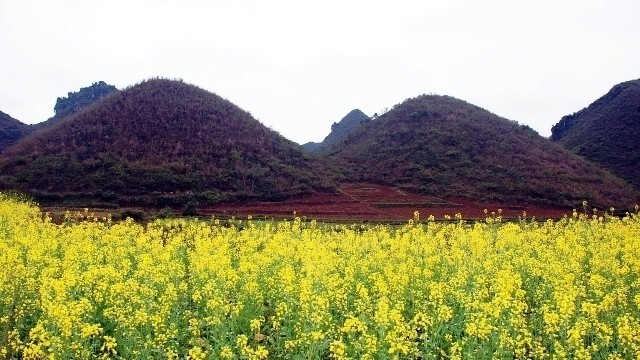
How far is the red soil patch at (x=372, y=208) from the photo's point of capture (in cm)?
5034

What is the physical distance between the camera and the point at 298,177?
69.8 m

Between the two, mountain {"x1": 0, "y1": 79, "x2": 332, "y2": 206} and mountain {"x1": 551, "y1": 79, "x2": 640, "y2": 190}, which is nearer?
mountain {"x1": 0, "y1": 79, "x2": 332, "y2": 206}

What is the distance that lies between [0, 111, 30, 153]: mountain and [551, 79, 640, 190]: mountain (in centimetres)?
11857

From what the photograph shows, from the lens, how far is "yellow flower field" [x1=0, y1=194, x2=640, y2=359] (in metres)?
8.32

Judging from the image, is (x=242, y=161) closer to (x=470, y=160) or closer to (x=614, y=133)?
(x=470, y=160)

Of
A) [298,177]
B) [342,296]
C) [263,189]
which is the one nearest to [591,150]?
[298,177]

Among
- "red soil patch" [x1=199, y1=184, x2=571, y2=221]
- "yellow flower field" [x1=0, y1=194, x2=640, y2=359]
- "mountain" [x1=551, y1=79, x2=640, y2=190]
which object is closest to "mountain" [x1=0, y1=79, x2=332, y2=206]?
"red soil patch" [x1=199, y1=184, x2=571, y2=221]

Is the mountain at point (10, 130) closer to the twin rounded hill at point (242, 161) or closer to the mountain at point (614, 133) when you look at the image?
the twin rounded hill at point (242, 161)

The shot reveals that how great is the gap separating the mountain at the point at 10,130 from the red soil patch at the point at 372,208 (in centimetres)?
7738

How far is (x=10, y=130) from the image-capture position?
116 meters

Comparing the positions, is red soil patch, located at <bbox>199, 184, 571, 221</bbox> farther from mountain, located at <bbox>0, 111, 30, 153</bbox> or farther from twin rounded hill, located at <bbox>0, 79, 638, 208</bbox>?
mountain, located at <bbox>0, 111, 30, 153</bbox>

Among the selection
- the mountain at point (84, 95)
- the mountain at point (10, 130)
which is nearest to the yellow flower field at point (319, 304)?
the mountain at point (10, 130)

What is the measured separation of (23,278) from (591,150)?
105880 mm

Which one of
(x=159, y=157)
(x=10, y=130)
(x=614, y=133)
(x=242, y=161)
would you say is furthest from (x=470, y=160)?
(x=10, y=130)
